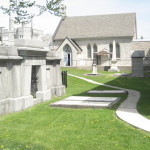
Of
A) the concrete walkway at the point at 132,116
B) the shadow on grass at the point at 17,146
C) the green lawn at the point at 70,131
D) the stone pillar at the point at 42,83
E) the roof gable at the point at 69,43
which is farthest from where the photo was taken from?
the roof gable at the point at 69,43

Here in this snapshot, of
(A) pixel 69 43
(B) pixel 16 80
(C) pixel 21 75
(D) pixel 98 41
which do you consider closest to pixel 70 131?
(B) pixel 16 80

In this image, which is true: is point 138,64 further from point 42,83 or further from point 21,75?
point 21,75

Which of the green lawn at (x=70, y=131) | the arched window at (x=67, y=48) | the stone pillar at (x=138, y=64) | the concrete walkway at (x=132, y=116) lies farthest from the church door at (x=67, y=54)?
the green lawn at (x=70, y=131)

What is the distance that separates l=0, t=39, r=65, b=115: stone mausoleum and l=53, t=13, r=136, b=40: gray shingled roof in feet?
111

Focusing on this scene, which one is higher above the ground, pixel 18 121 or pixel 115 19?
pixel 115 19

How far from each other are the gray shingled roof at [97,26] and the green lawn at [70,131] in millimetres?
36483

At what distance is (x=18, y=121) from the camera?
8523 millimetres

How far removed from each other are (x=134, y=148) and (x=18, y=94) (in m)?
5.75

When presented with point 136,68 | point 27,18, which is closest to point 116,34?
point 136,68

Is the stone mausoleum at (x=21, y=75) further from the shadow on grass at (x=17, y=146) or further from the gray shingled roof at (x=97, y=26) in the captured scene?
the gray shingled roof at (x=97, y=26)

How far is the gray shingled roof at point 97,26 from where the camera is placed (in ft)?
147

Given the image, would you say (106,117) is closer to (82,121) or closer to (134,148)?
(82,121)

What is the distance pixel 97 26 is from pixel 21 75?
3858cm

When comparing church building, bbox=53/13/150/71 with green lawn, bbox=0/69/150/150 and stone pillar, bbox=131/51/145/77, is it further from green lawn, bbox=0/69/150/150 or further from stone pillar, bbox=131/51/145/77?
green lawn, bbox=0/69/150/150
